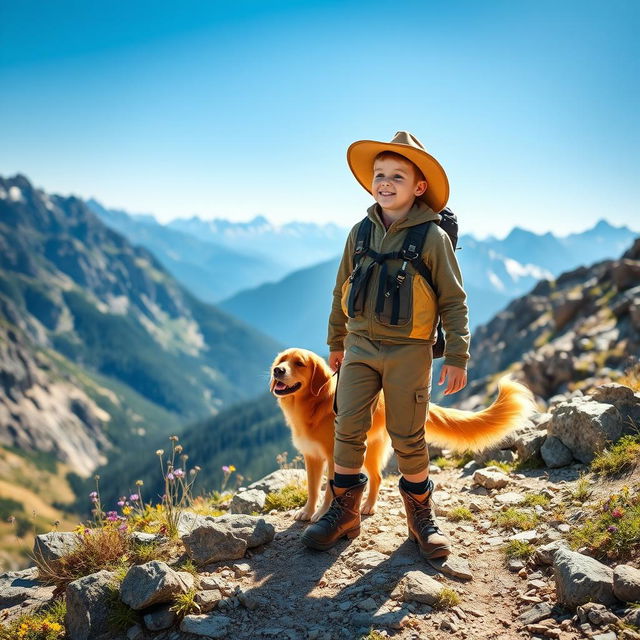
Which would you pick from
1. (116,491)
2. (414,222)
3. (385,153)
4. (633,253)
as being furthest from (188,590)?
(116,491)

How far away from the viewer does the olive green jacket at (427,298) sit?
498 centimetres

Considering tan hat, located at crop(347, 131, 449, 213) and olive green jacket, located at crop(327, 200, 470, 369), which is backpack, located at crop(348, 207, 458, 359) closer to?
olive green jacket, located at crop(327, 200, 470, 369)

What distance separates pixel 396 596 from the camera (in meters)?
4.64

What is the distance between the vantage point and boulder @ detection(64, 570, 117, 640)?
4.55 metres

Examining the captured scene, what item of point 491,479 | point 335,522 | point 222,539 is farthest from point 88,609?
point 491,479

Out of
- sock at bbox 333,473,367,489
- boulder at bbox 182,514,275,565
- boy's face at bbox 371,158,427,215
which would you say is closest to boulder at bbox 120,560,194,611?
boulder at bbox 182,514,275,565

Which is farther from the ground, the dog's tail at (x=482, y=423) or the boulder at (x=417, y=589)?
the dog's tail at (x=482, y=423)

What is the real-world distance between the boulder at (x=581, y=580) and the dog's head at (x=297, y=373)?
3108mm

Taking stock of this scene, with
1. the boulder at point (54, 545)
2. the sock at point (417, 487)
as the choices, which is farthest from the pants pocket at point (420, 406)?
the boulder at point (54, 545)

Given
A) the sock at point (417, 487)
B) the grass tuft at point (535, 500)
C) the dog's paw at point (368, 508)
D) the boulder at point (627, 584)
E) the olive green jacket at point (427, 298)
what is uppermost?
the olive green jacket at point (427, 298)

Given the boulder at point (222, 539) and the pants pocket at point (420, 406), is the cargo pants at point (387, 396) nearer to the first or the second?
the pants pocket at point (420, 406)

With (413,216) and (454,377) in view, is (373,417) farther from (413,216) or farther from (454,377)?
(413,216)

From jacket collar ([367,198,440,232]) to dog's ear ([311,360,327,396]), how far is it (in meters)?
1.92

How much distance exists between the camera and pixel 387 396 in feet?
17.2
